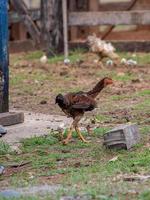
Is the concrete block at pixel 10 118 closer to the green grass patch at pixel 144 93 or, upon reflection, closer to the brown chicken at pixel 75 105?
the brown chicken at pixel 75 105

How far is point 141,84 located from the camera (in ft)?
42.4

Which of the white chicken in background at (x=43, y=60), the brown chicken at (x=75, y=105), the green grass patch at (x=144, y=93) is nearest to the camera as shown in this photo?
the brown chicken at (x=75, y=105)

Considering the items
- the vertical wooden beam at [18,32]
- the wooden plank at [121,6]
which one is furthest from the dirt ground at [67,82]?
the vertical wooden beam at [18,32]

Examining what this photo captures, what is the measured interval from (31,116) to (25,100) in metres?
1.69

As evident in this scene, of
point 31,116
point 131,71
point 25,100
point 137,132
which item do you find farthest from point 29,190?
point 131,71

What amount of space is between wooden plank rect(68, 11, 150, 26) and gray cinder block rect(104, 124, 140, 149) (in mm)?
9365

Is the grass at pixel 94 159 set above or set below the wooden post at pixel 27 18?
below

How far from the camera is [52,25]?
56.0ft

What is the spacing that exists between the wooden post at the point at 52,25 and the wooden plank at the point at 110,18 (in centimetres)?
44

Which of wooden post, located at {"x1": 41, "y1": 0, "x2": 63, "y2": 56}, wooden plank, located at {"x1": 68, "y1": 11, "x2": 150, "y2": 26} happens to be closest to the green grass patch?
wooden plank, located at {"x1": 68, "y1": 11, "x2": 150, "y2": 26}

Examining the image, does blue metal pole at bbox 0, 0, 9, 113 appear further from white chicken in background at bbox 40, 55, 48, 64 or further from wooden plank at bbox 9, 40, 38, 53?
wooden plank at bbox 9, 40, 38, 53

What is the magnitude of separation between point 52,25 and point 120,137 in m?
9.78

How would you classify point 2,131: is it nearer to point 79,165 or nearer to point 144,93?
point 79,165

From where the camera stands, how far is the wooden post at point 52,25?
17.0 metres
